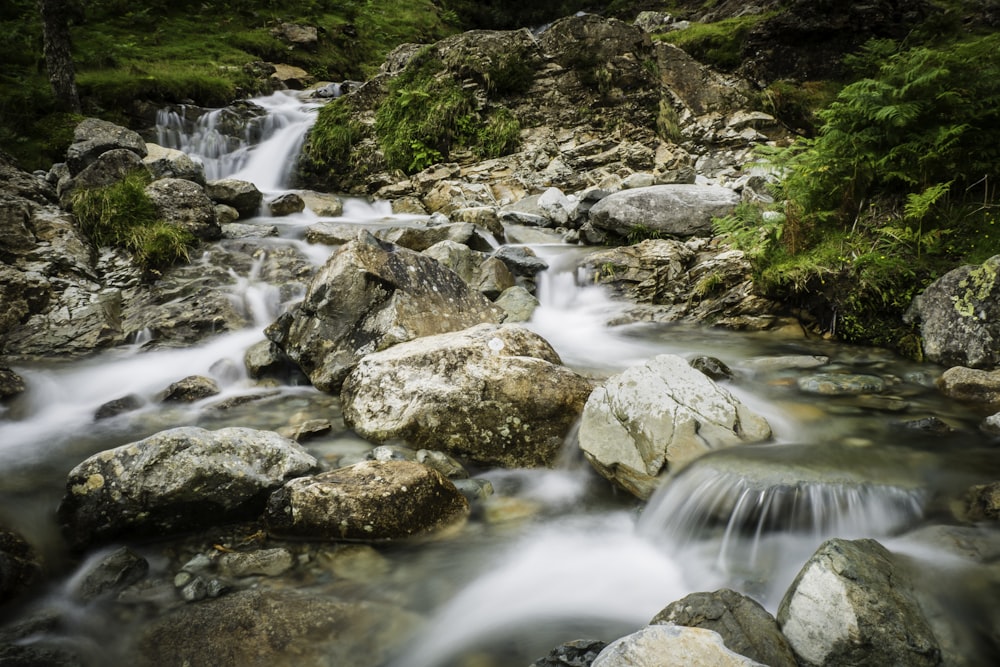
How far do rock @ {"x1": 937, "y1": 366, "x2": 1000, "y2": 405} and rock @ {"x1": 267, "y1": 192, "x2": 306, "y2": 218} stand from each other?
11.3 meters

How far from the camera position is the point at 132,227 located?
8188 millimetres

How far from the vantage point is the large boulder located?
5.48 m

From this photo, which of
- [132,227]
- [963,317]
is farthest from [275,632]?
[132,227]

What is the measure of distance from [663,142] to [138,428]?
13.6 metres

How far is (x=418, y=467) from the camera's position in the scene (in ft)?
11.7

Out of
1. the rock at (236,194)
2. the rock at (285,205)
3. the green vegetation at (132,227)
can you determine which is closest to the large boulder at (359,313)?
the green vegetation at (132,227)

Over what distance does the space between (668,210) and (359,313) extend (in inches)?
235

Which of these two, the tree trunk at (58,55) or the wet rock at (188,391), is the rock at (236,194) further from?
the wet rock at (188,391)

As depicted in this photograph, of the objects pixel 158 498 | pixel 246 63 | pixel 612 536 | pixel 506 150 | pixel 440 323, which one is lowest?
pixel 612 536

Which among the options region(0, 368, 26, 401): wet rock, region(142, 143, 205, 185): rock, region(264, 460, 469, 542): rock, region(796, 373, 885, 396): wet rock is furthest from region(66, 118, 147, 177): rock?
region(796, 373, 885, 396): wet rock

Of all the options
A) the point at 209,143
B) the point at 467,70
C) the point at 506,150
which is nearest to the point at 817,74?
the point at 506,150

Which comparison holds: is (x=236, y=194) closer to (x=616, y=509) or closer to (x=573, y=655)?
(x=616, y=509)

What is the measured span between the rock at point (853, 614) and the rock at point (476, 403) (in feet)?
6.95

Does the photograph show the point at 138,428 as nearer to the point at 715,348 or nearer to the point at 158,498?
the point at 158,498
